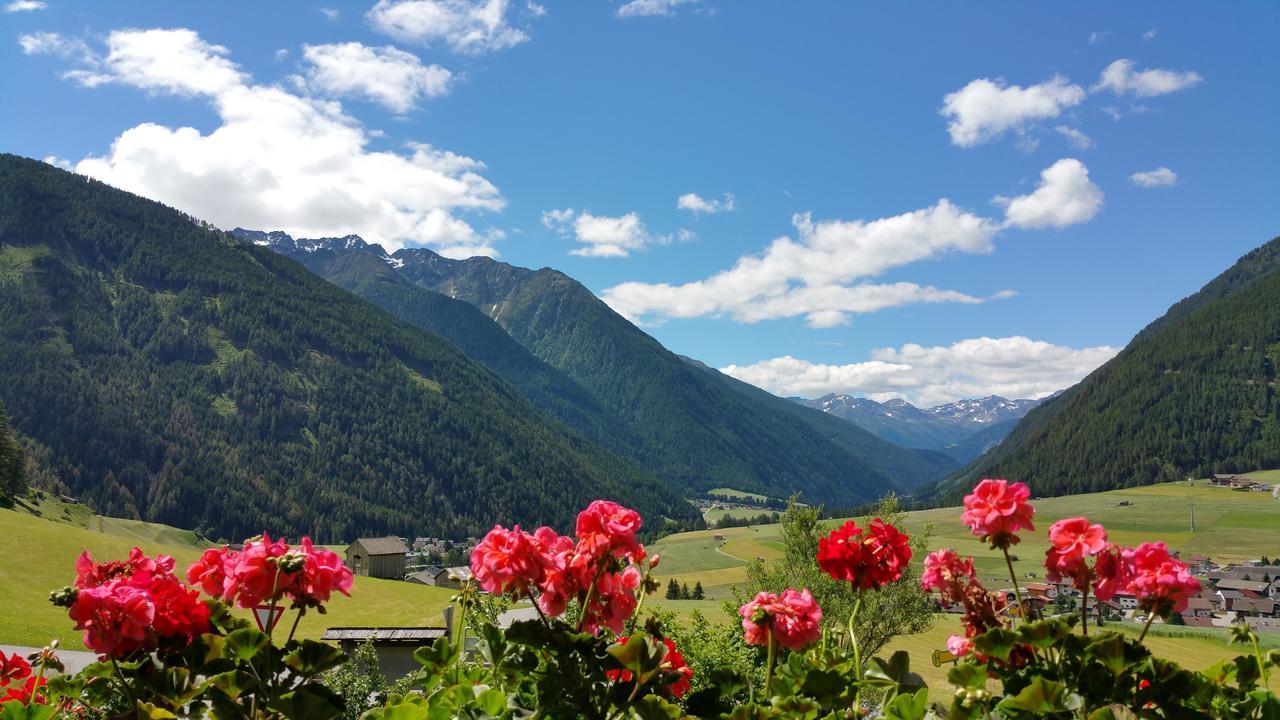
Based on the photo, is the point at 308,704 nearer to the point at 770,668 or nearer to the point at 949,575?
the point at 770,668

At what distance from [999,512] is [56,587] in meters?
36.9

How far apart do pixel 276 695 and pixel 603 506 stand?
4.28 ft

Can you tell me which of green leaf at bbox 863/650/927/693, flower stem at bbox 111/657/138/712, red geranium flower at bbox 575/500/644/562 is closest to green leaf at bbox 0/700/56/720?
flower stem at bbox 111/657/138/712

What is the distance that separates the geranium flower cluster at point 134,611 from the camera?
2316mm

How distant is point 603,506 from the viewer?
111 inches

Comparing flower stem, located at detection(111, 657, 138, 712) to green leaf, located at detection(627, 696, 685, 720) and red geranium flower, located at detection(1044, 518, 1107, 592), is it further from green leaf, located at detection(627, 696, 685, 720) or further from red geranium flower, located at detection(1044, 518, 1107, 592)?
red geranium flower, located at detection(1044, 518, 1107, 592)

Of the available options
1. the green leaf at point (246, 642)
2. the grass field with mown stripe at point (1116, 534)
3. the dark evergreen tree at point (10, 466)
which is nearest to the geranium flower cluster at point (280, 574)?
the green leaf at point (246, 642)

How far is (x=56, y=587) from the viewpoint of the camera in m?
28.4

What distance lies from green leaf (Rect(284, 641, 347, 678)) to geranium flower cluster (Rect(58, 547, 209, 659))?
418mm

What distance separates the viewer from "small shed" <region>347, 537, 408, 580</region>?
73.4m

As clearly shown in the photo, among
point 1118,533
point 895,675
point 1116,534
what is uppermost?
point 895,675

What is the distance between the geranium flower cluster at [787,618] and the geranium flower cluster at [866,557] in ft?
2.96

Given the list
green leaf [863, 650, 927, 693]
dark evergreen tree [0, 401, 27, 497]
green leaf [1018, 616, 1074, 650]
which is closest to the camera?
green leaf [1018, 616, 1074, 650]

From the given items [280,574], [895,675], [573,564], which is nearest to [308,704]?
[280,574]
